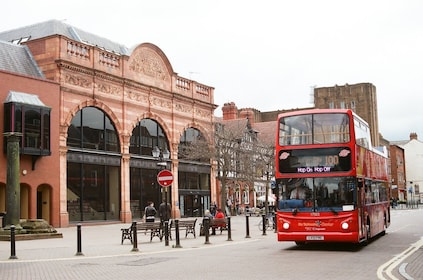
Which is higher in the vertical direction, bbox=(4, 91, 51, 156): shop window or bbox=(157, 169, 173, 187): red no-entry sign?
bbox=(4, 91, 51, 156): shop window

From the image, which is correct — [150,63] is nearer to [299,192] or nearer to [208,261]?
[299,192]

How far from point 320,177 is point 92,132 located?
24.1 meters

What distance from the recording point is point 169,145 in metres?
45.6

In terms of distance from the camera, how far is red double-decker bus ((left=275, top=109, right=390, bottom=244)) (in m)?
16.2

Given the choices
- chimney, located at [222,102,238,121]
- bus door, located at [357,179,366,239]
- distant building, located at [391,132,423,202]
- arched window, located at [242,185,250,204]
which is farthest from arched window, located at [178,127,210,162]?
distant building, located at [391,132,423,202]

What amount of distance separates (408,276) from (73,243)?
14.7m

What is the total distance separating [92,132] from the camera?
3762cm

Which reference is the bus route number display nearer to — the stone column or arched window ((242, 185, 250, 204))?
the stone column

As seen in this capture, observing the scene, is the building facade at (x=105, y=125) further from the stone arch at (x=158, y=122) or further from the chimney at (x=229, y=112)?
the chimney at (x=229, y=112)

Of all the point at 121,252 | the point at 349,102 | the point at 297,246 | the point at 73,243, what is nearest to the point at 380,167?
the point at 297,246

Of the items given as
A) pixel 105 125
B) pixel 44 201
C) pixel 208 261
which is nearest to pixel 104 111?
pixel 105 125

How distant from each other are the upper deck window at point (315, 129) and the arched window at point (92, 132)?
22168 mm

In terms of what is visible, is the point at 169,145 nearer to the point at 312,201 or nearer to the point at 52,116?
the point at 52,116

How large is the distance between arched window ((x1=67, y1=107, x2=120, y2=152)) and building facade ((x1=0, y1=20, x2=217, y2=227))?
0.07m
